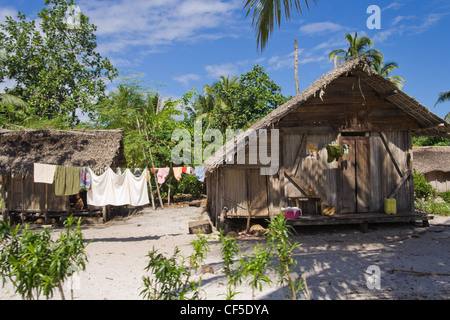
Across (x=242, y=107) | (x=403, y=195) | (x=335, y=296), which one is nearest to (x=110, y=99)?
(x=242, y=107)

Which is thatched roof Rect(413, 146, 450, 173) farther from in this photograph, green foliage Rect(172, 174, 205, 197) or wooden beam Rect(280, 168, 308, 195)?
green foliage Rect(172, 174, 205, 197)

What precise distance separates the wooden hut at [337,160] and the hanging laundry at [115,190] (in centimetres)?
323

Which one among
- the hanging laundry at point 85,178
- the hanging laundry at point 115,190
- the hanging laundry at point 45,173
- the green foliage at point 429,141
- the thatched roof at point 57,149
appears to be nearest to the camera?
the hanging laundry at point 45,173

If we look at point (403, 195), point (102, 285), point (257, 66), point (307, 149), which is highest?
point (257, 66)

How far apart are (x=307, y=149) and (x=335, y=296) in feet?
16.8

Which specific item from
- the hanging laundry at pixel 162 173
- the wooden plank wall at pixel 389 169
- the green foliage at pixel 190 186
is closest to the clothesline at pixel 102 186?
the hanging laundry at pixel 162 173

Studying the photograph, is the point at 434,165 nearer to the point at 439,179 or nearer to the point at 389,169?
the point at 439,179

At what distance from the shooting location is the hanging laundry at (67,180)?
1074 centimetres

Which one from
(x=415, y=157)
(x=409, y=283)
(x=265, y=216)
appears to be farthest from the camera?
(x=415, y=157)

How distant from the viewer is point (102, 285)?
541 cm

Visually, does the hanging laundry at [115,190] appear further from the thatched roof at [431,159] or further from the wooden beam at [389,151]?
the thatched roof at [431,159]

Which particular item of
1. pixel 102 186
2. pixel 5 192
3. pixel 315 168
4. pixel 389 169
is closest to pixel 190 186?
pixel 102 186

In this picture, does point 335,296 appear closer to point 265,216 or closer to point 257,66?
point 265,216

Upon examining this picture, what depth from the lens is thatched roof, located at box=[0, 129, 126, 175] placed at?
1189 centimetres
